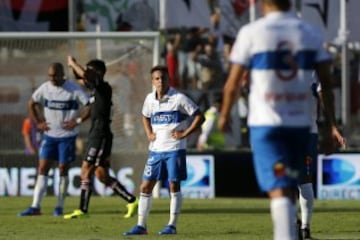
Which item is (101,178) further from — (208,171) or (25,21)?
(25,21)

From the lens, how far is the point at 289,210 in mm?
10227

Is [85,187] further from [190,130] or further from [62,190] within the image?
[190,130]

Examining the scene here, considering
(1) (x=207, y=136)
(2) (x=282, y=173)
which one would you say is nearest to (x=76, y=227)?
(2) (x=282, y=173)

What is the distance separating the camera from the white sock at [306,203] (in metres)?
14.7

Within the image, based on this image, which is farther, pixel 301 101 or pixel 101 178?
pixel 101 178

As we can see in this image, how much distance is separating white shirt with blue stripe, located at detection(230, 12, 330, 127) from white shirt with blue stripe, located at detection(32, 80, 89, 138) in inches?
372

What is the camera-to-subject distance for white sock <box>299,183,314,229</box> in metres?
14.7

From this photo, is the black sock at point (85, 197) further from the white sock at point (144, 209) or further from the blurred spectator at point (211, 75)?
the blurred spectator at point (211, 75)

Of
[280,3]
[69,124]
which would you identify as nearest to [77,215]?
[69,124]

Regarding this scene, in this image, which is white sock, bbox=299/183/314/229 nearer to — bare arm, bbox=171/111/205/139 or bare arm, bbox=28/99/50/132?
bare arm, bbox=171/111/205/139

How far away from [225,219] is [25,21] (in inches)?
446

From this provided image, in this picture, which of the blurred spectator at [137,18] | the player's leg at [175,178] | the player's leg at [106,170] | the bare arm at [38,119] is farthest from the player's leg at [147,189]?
the blurred spectator at [137,18]

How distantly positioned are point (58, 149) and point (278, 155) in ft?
32.1

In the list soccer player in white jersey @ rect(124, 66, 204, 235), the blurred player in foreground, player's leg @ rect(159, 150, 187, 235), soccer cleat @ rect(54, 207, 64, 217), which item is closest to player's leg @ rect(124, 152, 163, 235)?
soccer player in white jersey @ rect(124, 66, 204, 235)
